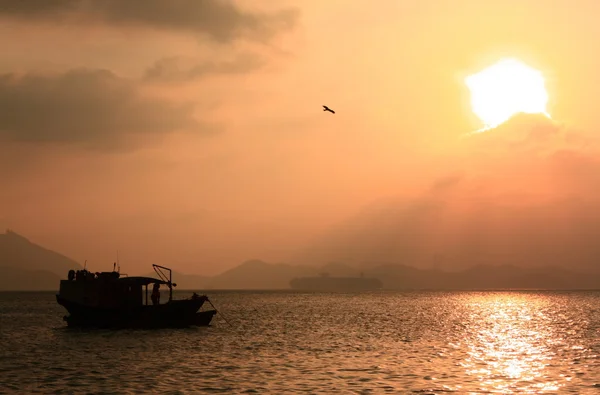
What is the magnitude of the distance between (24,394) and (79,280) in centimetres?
3495

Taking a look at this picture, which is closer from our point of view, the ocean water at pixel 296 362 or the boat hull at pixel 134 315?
the ocean water at pixel 296 362

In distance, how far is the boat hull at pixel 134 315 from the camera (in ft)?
223

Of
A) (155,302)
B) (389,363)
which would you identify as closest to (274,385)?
(389,363)

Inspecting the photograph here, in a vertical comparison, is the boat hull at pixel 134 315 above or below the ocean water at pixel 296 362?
above

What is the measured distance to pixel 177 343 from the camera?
59.8m

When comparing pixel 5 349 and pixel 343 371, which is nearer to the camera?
pixel 343 371

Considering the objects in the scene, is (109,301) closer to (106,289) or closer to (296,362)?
(106,289)

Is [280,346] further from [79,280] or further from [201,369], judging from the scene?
[79,280]

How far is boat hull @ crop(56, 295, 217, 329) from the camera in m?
67.9

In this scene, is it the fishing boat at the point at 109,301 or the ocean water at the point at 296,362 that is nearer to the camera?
the ocean water at the point at 296,362

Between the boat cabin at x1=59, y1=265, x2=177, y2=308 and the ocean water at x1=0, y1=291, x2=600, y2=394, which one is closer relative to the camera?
the ocean water at x1=0, y1=291, x2=600, y2=394

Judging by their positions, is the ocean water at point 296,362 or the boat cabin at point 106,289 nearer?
the ocean water at point 296,362

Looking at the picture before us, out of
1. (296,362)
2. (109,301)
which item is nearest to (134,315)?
(109,301)

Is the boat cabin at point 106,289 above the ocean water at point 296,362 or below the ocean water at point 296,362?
above
